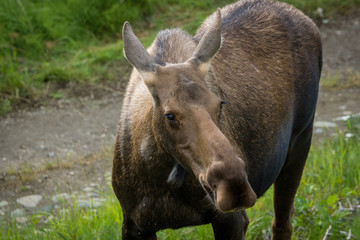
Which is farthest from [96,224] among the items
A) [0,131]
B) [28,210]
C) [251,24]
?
[0,131]

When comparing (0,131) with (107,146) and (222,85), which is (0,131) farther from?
(222,85)

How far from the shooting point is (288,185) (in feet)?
16.1

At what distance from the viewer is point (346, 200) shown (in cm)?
536

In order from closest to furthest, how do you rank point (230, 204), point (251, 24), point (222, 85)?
point (230, 204) → point (222, 85) → point (251, 24)

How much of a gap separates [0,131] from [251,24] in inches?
150

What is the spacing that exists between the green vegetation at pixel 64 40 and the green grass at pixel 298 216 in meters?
2.77

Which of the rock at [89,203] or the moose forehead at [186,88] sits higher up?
the moose forehead at [186,88]

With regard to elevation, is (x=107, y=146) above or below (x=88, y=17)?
below

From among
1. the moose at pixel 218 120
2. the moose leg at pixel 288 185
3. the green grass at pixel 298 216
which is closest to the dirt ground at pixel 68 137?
the green grass at pixel 298 216

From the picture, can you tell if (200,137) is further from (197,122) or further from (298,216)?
(298,216)

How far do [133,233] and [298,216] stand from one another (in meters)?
1.74

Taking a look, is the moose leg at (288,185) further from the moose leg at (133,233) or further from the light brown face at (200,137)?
the light brown face at (200,137)

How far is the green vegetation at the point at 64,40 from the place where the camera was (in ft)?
26.3

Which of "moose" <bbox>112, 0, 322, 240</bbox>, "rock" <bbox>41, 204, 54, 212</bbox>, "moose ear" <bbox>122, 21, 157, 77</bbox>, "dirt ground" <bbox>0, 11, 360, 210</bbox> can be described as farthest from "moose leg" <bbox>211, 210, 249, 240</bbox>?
"dirt ground" <bbox>0, 11, 360, 210</bbox>
